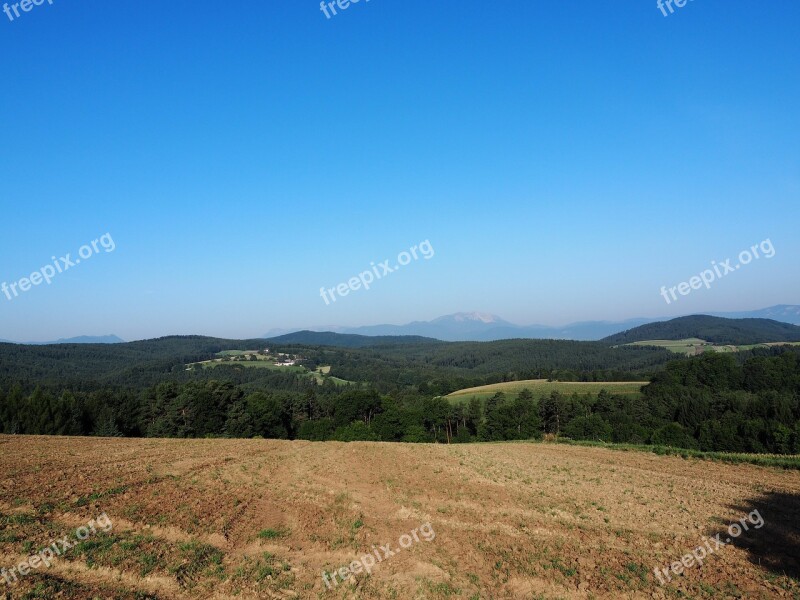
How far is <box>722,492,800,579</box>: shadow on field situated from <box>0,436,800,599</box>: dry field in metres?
0.07

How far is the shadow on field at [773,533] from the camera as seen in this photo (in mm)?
11633

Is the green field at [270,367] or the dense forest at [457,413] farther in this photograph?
the green field at [270,367]

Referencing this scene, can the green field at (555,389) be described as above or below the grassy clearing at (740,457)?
below

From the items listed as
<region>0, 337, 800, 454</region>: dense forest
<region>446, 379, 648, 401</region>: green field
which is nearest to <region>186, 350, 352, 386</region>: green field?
<region>446, 379, 648, 401</region>: green field

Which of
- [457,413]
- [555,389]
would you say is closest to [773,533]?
[457,413]

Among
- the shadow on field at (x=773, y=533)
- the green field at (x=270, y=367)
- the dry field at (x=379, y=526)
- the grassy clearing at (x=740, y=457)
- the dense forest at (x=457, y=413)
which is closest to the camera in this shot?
the dry field at (x=379, y=526)

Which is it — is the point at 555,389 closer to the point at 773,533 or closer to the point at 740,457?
the point at 740,457

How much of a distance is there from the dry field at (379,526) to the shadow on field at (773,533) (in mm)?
74

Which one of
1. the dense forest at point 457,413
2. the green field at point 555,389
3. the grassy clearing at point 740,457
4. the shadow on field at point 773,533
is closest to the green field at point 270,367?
the green field at point 555,389

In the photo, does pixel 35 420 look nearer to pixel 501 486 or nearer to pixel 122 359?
pixel 501 486

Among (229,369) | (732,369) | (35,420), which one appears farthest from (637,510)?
(229,369)

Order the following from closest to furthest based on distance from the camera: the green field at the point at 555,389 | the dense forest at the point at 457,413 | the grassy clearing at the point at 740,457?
the grassy clearing at the point at 740,457 < the dense forest at the point at 457,413 < the green field at the point at 555,389

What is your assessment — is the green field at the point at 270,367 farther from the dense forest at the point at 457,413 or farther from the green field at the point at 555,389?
the dense forest at the point at 457,413

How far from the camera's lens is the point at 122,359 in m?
196
